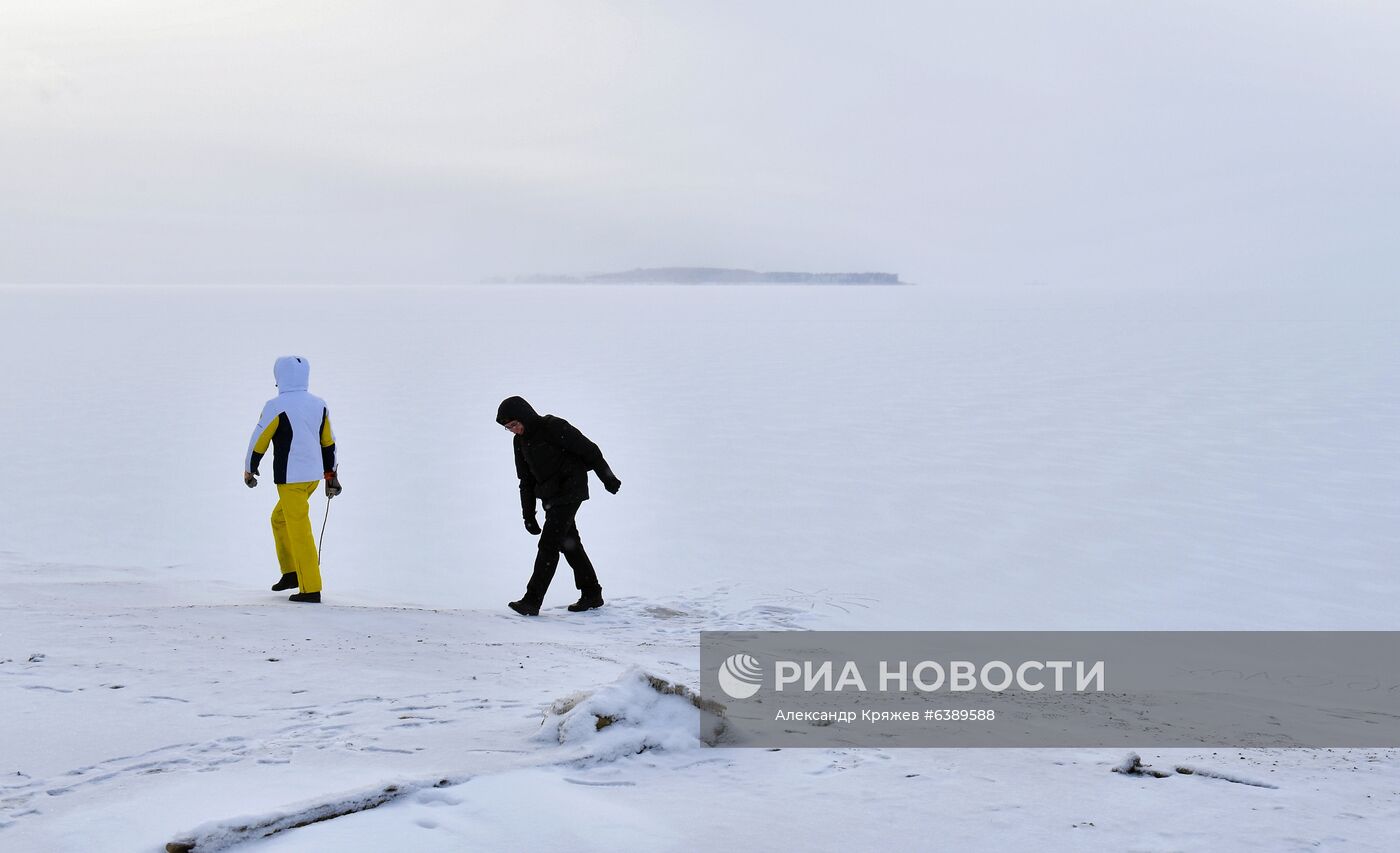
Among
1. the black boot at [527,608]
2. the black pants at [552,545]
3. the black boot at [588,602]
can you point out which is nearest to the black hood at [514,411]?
the black pants at [552,545]

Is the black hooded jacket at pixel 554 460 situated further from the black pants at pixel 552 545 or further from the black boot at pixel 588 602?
the black boot at pixel 588 602

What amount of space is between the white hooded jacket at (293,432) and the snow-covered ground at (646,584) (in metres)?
1.02

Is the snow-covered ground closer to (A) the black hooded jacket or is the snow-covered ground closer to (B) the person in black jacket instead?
(B) the person in black jacket

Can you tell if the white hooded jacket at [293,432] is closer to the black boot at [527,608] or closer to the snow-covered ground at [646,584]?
the snow-covered ground at [646,584]

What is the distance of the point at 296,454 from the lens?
26.3 ft

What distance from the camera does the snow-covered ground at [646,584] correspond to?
3.88 metres

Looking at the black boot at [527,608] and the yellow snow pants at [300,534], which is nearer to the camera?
the yellow snow pants at [300,534]

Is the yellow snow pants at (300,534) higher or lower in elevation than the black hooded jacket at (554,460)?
lower

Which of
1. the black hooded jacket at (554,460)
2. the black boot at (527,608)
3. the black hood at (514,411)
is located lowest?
the black boot at (527,608)

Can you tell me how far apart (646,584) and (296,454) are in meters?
3.81

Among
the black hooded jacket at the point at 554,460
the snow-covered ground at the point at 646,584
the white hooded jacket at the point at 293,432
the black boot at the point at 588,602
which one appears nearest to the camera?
the snow-covered ground at the point at 646,584

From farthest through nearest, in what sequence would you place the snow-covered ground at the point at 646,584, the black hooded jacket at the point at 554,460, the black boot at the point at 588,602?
1. the black boot at the point at 588,602
2. the black hooded jacket at the point at 554,460
3. the snow-covered ground at the point at 646,584

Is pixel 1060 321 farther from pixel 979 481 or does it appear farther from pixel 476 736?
pixel 476 736

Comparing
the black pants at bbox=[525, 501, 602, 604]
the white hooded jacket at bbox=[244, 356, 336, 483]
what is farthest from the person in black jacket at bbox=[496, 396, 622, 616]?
the white hooded jacket at bbox=[244, 356, 336, 483]
